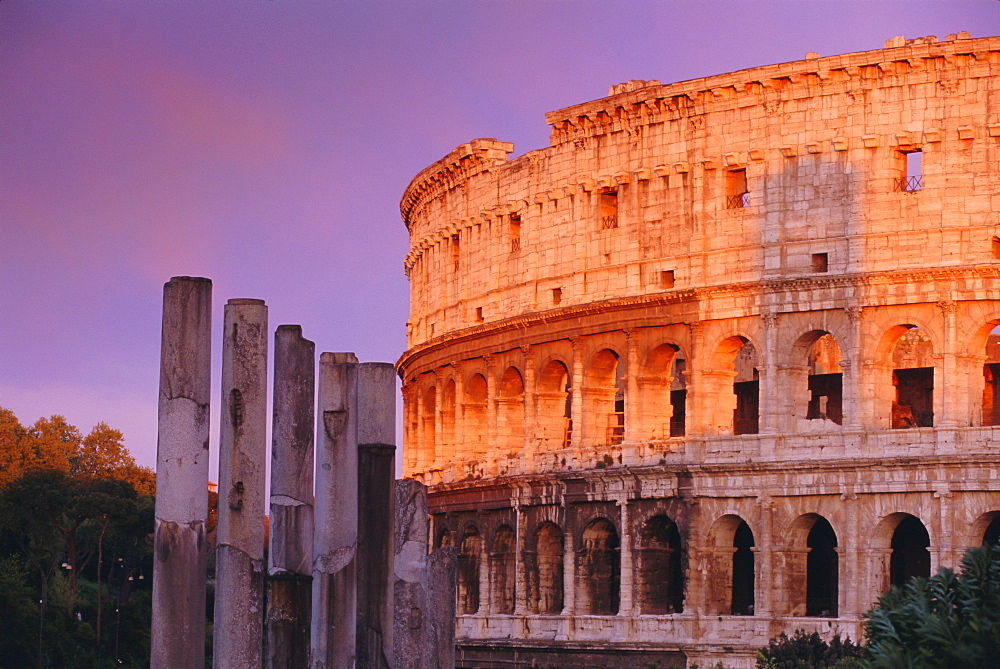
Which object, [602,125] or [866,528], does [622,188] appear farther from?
[866,528]

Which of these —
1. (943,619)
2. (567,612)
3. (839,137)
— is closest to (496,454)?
(567,612)

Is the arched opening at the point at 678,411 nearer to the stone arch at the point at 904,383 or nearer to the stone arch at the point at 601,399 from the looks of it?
the stone arch at the point at 601,399

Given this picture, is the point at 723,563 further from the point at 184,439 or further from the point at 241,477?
the point at 184,439

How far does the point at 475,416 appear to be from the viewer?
53562 millimetres

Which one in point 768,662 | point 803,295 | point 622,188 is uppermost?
point 622,188

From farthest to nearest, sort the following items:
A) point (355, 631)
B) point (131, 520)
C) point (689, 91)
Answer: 1. point (131, 520)
2. point (689, 91)
3. point (355, 631)

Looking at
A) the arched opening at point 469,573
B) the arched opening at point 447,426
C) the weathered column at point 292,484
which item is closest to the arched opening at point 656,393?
the arched opening at point 469,573

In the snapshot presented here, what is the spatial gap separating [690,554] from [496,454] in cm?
792

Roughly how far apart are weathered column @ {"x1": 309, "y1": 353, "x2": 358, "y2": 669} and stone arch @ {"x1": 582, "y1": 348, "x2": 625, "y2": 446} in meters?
23.3

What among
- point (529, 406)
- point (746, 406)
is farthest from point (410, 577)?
point (529, 406)

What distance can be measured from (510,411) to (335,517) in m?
26.9

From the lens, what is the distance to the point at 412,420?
58500 millimetres

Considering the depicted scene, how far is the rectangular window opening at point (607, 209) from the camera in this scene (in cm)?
4816

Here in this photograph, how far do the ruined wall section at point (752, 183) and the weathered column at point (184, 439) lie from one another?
2350 centimetres
